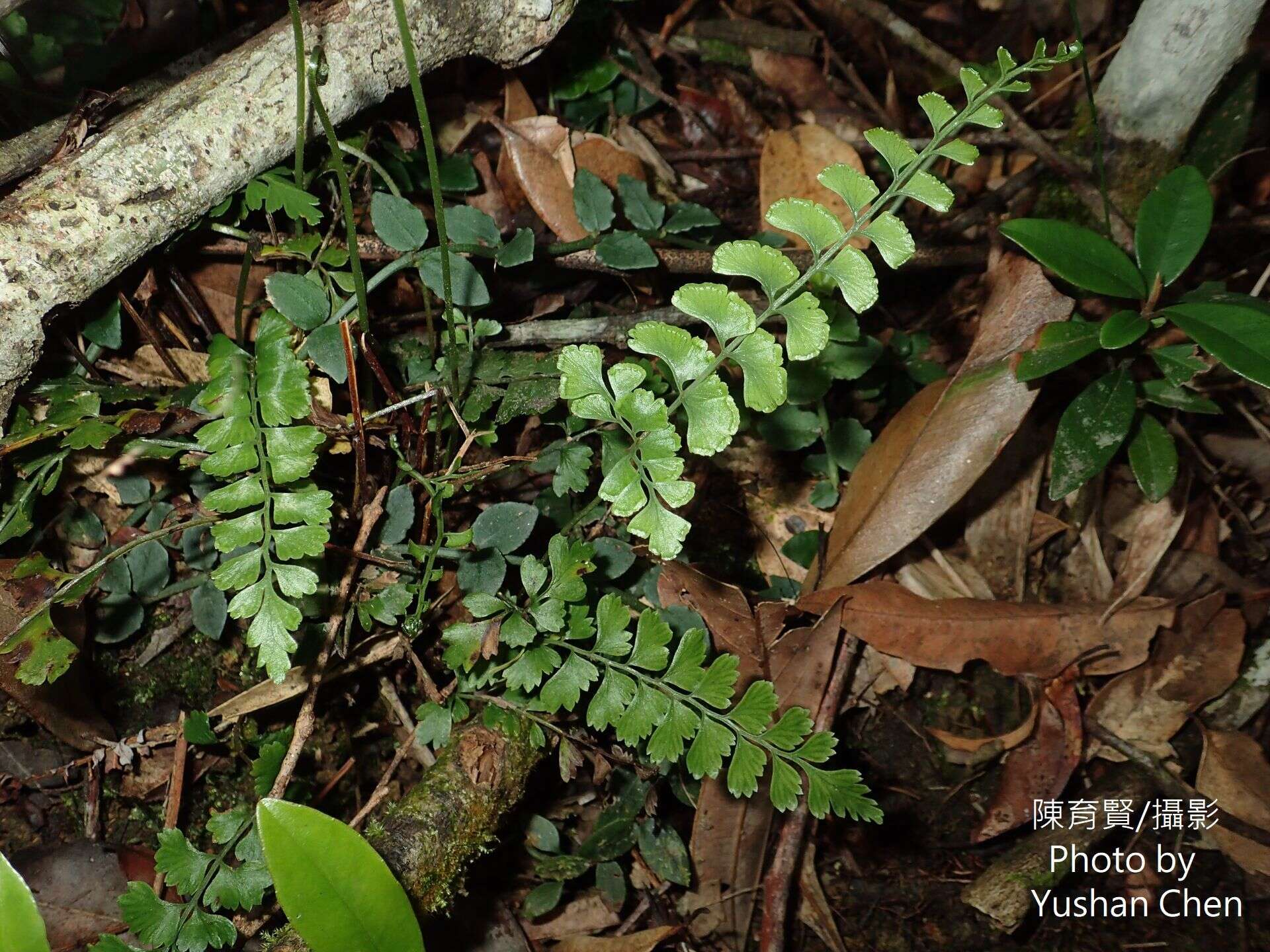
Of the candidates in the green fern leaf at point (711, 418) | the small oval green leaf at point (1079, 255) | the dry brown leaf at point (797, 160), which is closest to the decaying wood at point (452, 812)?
the green fern leaf at point (711, 418)

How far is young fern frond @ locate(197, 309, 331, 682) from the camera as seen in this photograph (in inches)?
59.7

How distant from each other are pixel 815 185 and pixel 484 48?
1.06 meters

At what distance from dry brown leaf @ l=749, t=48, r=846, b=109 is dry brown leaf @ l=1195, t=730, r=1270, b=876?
2.33 meters

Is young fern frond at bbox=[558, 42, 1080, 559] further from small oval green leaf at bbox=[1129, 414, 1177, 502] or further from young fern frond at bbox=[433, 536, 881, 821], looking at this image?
small oval green leaf at bbox=[1129, 414, 1177, 502]

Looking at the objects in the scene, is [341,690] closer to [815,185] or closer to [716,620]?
[716,620]

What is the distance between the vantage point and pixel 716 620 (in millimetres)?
2111

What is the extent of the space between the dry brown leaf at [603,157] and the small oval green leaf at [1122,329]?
50.8 inches

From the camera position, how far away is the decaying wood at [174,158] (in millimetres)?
1680

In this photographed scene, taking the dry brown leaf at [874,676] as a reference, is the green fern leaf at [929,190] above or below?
above

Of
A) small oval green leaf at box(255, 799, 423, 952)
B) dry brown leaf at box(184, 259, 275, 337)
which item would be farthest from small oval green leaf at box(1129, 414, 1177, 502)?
dry brown leaf at box(184, 259, 275, 337)

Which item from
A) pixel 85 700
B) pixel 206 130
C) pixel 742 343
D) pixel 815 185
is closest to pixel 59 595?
pixel 85 700

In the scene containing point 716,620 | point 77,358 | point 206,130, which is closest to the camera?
point 206,130

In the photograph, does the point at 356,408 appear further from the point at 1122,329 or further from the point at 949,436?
the point at 1122,329

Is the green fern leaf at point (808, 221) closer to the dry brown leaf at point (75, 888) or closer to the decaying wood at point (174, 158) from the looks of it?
the decaying wood at point (174, 158)
